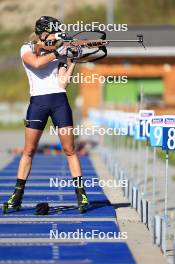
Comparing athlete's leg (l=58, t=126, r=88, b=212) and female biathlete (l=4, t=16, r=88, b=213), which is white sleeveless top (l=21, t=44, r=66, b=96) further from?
athlete's leg (l=58, t=126, r=88, b=212)

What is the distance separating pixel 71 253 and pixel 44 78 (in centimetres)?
295

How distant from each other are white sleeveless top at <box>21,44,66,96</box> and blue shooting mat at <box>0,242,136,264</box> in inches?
97.5

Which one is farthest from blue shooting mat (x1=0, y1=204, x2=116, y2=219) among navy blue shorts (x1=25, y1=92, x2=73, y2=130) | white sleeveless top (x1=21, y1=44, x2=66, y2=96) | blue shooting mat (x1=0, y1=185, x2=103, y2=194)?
blue shooting mat (x1=0, y1=185, x2=103, y2=194)

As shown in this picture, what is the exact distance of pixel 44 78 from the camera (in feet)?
37.7

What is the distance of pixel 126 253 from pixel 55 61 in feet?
10.0

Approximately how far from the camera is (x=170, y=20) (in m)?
85.6

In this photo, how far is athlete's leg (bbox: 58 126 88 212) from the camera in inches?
452

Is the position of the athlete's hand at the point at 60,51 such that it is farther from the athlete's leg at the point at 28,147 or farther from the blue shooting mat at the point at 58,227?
the blue shooting mat at the point at 58,227

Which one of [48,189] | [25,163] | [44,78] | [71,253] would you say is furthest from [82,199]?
[48,189]

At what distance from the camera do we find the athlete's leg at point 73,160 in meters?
11.5

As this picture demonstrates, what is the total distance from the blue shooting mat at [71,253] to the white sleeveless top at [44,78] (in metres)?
2.48

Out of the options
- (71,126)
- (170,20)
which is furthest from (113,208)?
(170,20)

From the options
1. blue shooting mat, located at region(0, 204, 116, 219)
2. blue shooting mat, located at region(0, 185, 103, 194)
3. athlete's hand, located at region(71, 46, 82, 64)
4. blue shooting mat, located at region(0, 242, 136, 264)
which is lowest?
blue shooting mat, located at region(0, 242, 136, 264)

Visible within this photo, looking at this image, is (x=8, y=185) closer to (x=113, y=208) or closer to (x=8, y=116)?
(x=113, y=208)
